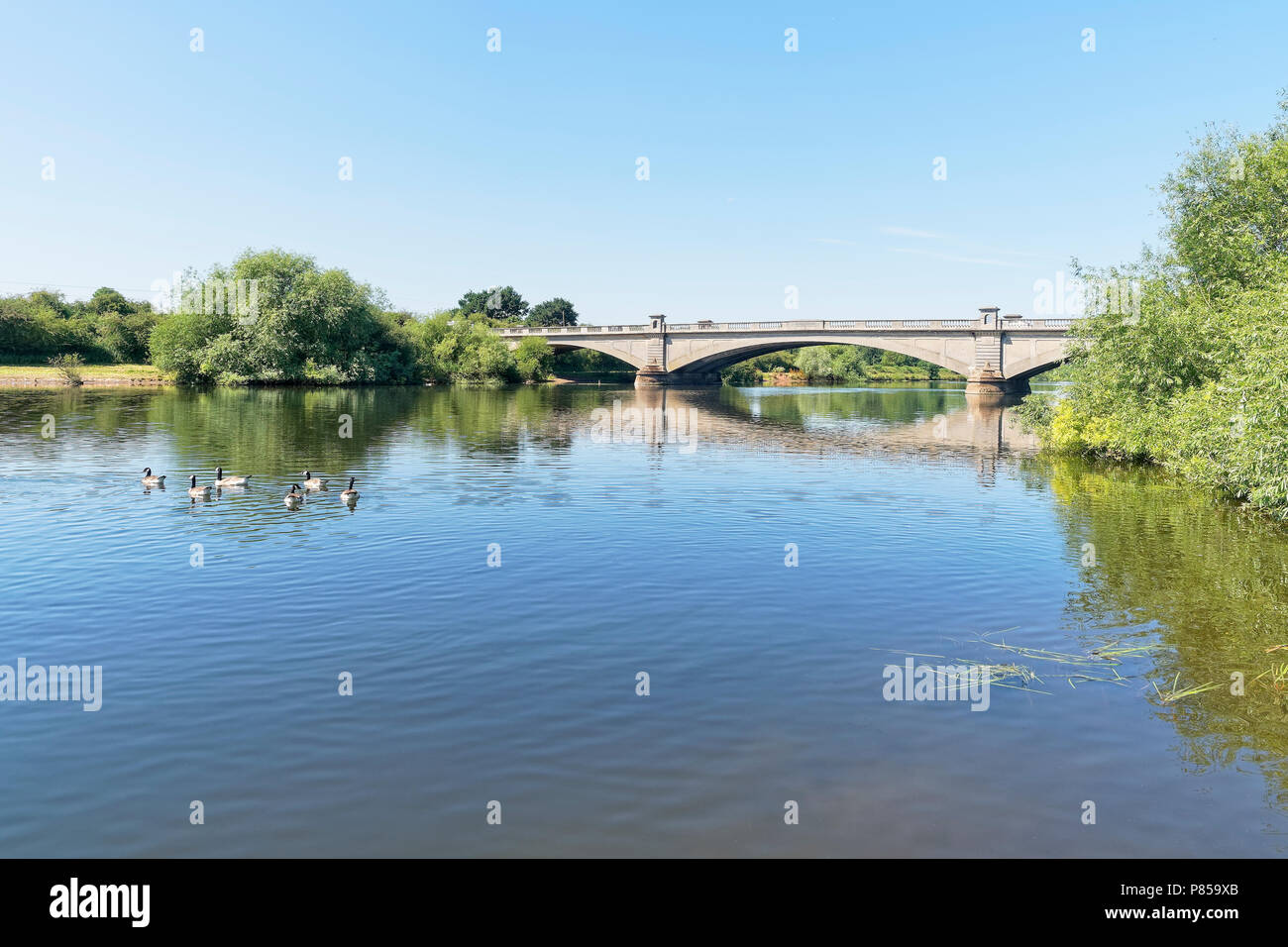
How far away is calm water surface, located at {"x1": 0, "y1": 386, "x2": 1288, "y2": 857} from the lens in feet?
27.8

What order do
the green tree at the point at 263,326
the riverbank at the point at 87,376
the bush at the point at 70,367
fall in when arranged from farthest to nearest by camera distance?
1. the green tree at the point at 263,326
2. the bush at the point at 70,367
3. the riverbank at the point at 87,376

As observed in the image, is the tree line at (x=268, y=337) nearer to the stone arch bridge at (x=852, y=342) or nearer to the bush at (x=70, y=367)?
the bush at (x=70, y=367)

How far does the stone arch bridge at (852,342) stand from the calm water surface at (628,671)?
6803 centimetres

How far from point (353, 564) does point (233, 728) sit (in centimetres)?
814

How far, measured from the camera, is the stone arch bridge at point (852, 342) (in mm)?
93938

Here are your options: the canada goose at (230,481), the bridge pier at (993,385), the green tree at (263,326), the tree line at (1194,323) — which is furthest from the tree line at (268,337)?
the tree line at (1194,323)

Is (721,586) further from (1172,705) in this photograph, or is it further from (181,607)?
(181,607)

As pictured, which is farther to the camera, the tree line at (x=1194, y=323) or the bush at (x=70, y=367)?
the bush at (x=70, y=367)

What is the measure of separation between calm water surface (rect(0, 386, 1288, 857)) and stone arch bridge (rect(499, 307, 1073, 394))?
2678 inches

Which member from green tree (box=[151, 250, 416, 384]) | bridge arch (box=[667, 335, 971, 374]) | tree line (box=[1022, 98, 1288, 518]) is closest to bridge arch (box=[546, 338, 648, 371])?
bridge arch (box=[667, 335, 971, 374])

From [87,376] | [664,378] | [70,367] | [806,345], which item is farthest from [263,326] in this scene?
[806,345]

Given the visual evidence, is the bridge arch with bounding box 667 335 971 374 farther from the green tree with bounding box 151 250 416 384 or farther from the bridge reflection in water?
the green tree with bounding box 151 250 416 384

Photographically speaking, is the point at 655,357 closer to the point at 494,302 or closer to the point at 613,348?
the point at 613,348
